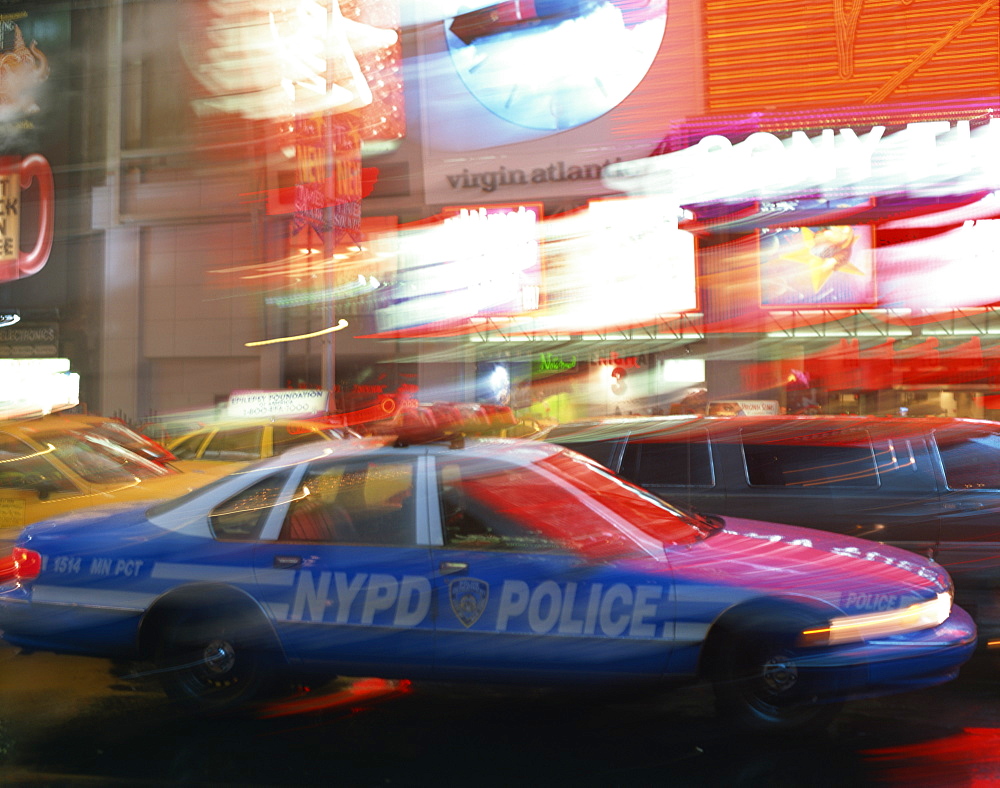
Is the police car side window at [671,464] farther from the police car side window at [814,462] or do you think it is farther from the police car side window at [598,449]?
the police car side window at [814,462]

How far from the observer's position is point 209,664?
388 centimetres

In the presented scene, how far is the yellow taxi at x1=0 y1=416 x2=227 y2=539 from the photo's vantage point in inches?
227

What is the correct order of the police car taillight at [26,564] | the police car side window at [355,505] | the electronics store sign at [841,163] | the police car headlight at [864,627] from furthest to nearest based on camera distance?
1. the electronics store sign at [841,163]
2. the police car taillight at [26,564]
3. the police car side window at [355,505]
4. the police car headlight at [864,627]

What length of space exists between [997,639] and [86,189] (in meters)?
25.7

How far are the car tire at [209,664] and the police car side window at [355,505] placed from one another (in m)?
0.58

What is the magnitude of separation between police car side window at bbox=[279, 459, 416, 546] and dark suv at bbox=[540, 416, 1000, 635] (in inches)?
77.4

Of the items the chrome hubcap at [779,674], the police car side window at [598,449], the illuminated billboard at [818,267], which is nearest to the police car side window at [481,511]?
the chrome hubcap at [779,674]

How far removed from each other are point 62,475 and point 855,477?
19.0 ft

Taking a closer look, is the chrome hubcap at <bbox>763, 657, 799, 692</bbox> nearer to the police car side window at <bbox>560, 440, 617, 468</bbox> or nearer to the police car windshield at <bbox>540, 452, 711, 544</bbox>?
the police car windshield at <bbox>540, 452, 711, 544</bbox>

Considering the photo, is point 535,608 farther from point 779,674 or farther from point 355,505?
point 779,674

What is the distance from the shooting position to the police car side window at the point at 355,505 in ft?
12.5

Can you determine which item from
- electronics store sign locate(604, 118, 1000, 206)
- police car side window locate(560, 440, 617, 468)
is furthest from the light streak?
police car side window locate(560, 440, 617, 468)

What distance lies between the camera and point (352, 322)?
23359 millimetres

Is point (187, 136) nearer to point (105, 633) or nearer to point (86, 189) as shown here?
point (86, 189)
